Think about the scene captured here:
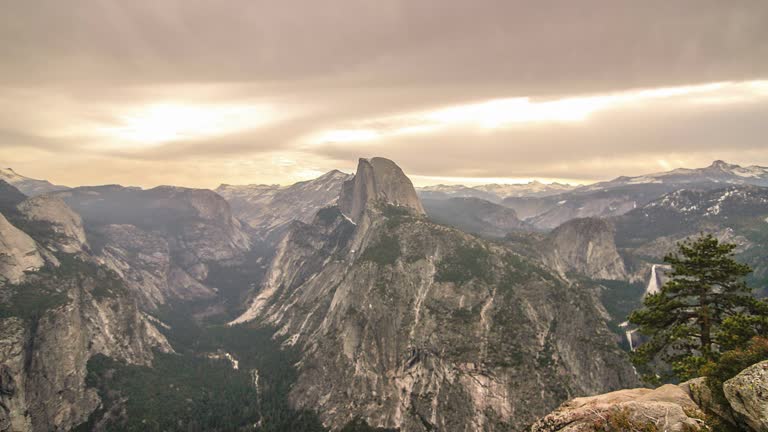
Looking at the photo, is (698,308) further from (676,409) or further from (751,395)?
(751,395)

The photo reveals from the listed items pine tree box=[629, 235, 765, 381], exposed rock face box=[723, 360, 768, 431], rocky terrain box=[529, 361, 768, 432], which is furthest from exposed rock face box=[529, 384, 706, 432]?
pine tree box=[629, 235, 765, 381]

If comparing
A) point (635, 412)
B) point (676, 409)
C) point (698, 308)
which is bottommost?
point (635, 412)

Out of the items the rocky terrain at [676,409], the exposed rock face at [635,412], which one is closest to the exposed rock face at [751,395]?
the rocky terrain at [676,409]

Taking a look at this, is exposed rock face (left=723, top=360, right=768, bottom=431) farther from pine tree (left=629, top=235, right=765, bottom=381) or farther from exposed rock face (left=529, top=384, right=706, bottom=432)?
pine tree (left=629, top=235, right=765, bottom=381)

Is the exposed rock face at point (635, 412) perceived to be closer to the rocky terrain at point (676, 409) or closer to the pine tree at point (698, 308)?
the rocky terrain at point (676, 409)

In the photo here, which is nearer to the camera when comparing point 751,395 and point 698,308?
point 751,395

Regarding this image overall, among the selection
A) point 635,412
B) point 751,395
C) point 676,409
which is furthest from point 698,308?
point 751,395
